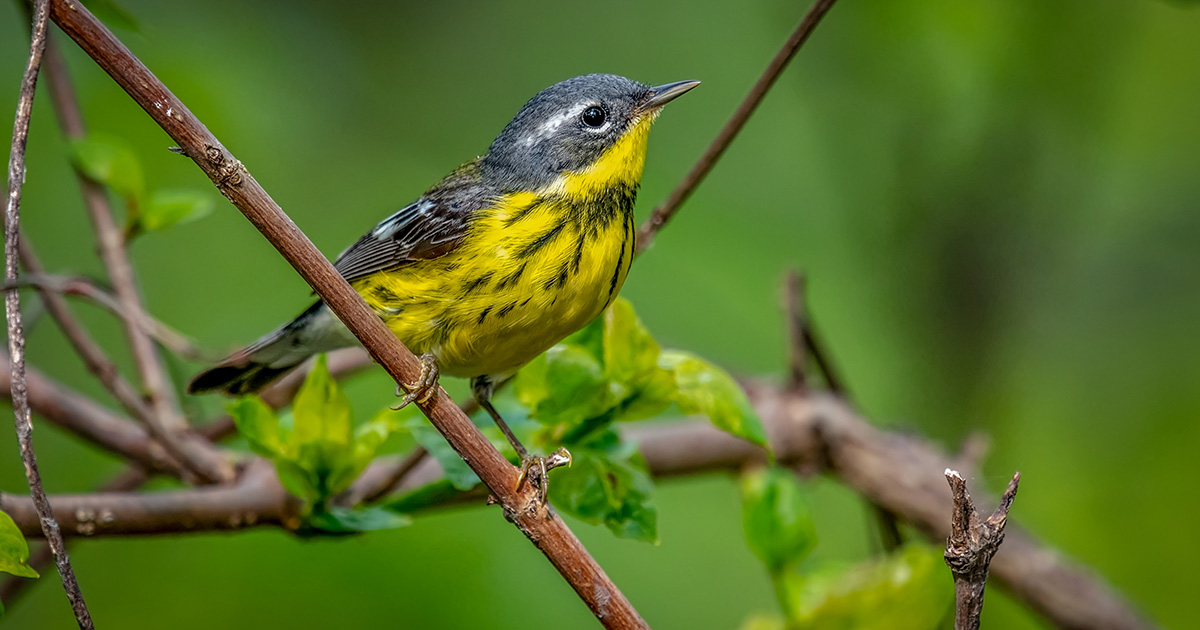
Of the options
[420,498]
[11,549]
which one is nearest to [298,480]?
[420,498]

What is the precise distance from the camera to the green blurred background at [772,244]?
140 inches

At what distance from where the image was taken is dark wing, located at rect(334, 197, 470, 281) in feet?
8.59

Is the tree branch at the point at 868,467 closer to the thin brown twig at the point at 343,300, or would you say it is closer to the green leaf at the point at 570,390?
the green leaf at the point at 570,390

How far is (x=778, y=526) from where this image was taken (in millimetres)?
2291

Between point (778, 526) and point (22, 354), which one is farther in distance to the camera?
point (778, 526)

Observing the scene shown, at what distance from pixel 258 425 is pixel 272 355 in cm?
86

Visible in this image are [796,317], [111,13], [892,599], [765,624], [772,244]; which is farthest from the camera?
[772,244]

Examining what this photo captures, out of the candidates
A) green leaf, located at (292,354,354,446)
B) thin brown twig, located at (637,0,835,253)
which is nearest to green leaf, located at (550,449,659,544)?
green leaf, located at (292,354,354,446)

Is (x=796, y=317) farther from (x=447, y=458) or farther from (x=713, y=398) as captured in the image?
(x=447, y=458)

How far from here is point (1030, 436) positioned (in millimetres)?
3930

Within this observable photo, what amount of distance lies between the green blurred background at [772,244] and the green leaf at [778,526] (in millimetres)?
1017

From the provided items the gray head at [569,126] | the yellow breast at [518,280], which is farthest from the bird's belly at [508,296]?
the gray head at [569,126]

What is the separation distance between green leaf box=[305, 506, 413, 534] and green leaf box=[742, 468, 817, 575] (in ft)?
2.52

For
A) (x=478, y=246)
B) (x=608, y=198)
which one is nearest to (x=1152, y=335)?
(x=608, y=198)
